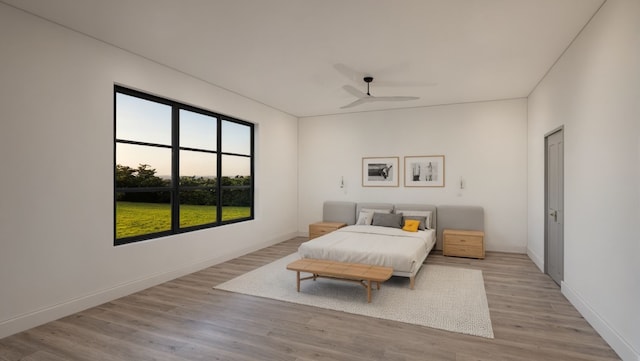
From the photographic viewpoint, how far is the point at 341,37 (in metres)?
3.71

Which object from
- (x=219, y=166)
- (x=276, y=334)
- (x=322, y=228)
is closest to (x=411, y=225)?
(x=322, y=228)

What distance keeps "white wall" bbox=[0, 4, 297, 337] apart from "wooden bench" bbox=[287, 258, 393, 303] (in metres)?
1.94

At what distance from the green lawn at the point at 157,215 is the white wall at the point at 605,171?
5.05m

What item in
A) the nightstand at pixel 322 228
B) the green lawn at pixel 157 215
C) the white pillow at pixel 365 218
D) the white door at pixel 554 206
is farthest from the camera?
the nightstand at pixel 322 228

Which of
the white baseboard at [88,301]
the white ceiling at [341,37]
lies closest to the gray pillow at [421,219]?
the white ceiling at [341,37]

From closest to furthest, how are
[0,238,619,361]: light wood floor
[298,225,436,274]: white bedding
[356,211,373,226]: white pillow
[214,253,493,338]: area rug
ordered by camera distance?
[0,238,619,361]: light wood floor, [214,253,493,338]: area rug, [298,225,436,274]: white bedding, [356,211,373,226]: white pillow

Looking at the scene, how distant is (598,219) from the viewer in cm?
304

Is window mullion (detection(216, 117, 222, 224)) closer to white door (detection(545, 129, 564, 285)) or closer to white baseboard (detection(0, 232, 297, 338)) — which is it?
white baseboard (detection(0, 232, 297, 338))

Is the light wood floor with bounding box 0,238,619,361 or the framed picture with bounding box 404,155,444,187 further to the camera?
the framed picture with bounding box 404,155,444,187

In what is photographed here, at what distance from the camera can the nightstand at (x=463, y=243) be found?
592cm

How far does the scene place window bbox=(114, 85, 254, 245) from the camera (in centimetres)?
450

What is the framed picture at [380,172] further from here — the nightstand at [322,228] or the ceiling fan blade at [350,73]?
the ceiling fan blade at [350,73]

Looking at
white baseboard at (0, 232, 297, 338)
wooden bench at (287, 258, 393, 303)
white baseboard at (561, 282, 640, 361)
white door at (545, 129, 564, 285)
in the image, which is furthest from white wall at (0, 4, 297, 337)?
white door at (545, 129, 564, 285)

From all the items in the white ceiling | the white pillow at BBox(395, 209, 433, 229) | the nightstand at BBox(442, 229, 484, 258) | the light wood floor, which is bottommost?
the light wood floor
